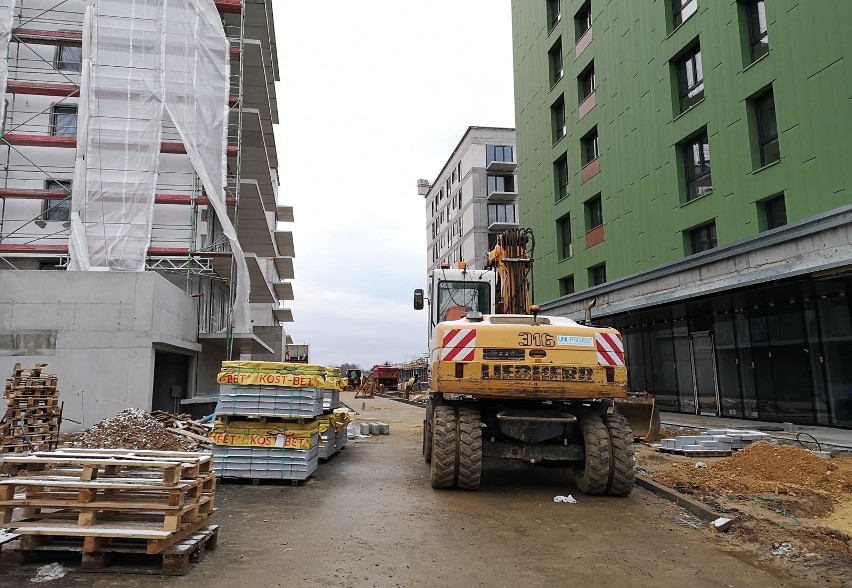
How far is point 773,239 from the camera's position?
13.5 meters

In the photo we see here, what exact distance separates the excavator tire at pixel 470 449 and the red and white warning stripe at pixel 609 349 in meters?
1.89

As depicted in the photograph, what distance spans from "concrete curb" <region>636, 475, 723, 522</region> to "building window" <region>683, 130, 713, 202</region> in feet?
39.2

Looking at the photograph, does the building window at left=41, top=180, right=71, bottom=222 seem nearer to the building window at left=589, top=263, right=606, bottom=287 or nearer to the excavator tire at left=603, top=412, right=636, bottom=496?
the excavator tire at left=603, top=412, right=636, bottom=496

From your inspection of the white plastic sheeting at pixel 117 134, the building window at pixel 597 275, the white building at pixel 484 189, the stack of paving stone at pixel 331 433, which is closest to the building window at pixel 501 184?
the white building at pixel 484 189

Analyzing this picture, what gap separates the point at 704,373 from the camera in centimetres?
1842

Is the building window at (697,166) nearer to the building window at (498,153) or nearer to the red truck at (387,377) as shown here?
the red truck at (387,377)

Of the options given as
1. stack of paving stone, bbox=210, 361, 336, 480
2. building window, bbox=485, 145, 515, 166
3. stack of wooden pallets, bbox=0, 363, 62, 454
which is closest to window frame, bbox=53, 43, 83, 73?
stack of wooden pallets, bbox=0, 363, 62, 454

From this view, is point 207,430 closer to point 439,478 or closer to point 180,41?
point 439,478

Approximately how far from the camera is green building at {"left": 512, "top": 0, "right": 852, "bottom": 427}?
13336 millimetres

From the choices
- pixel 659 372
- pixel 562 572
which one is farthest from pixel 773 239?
pixel 562 572

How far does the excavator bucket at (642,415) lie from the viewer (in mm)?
12641

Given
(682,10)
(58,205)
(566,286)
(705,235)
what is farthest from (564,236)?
(58,205)

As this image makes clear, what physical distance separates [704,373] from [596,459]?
41.3 ft

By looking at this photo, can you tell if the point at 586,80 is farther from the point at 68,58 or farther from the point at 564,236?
the point at 68,58
